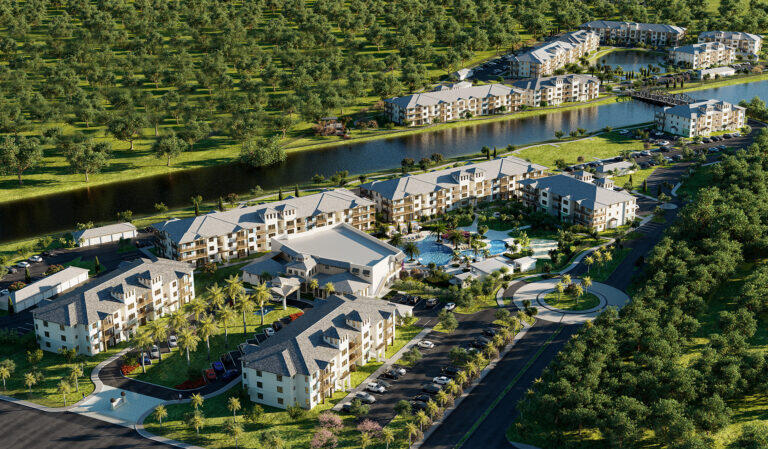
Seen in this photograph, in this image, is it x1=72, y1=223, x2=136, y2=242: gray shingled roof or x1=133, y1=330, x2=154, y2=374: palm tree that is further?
x1=72, y1=223, x2=136, y2=242: gray shingled roof

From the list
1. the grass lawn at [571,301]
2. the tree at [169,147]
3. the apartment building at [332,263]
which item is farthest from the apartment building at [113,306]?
the tree at [169,147]

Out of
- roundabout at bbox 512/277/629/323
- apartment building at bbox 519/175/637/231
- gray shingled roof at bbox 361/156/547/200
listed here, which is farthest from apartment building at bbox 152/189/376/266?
roundabout at bbox 512/277/629/323

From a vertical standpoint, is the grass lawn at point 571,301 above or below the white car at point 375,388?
above

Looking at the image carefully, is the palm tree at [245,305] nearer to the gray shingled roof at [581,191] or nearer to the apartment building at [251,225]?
the apartment building at [251,225]

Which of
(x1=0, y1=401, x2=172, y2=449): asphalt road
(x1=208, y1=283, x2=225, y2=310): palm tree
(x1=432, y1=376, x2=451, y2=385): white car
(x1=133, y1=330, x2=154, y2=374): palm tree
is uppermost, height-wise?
(x1=208, y1=283, x2=225, y2=310): palm tree

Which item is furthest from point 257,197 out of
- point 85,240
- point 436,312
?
point 436,312

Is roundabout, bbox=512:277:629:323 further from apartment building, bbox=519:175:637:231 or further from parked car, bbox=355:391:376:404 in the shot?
parked car, bbox=355:391:376:404

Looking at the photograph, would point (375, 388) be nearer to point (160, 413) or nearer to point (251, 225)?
point (160, 413)
